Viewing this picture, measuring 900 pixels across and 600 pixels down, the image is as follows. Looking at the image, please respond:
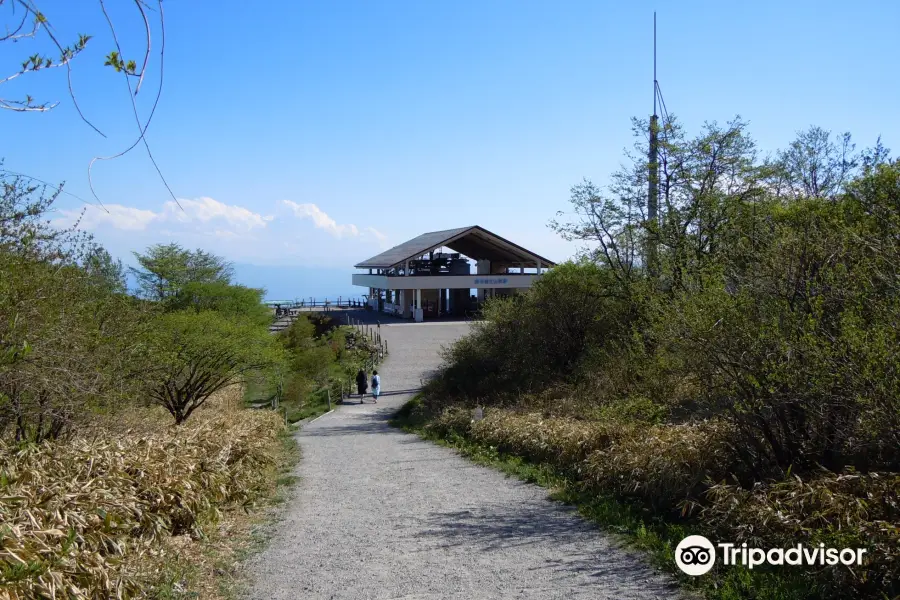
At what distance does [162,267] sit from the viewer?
43.3 meters

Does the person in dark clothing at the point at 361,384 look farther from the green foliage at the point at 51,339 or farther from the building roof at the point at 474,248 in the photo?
the building roof at the point at 474,248

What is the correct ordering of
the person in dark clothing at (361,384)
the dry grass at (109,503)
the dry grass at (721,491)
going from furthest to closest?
the person in dark clothing at (361,384), the dry grass at (721,491), the dry grass at (109,503)

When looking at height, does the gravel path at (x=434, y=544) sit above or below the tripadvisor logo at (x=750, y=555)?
below

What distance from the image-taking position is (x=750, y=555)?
5.78m

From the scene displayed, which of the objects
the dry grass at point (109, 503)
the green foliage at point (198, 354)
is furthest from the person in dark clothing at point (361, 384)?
the dry grass at point (109, 503)

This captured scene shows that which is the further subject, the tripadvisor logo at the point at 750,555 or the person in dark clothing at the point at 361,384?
the person in dark clothing at the point at 361,384

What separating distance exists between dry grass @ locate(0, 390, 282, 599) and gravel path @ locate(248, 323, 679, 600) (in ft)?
2.80

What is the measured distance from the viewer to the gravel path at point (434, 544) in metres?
5.57

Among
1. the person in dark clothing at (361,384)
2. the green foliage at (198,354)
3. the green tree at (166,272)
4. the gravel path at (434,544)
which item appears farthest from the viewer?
the green tree at (166,272)

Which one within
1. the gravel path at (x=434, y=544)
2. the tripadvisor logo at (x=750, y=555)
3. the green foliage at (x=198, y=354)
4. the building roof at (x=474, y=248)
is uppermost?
the building roof at (x=474, y=248)

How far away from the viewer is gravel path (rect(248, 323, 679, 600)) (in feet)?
18.3

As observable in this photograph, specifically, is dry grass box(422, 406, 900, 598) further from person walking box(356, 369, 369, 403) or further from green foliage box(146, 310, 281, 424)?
person walking box(356, 369, 369, 403)

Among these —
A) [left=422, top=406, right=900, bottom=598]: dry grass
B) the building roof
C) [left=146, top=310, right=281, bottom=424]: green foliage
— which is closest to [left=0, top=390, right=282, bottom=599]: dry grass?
[left=422, top=406, right=900, bottom=598]: dry grass

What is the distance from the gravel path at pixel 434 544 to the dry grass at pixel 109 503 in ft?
2.80
